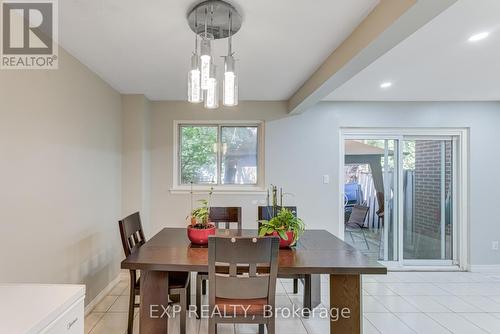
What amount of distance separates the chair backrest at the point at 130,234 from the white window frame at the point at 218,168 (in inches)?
59.8

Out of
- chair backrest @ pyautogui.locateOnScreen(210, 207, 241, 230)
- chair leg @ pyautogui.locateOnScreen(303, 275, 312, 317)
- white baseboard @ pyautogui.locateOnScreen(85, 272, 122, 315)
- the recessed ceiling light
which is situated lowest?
white baseboard @ pyautogui.locateOnScreen(85, 272, 122, 315)

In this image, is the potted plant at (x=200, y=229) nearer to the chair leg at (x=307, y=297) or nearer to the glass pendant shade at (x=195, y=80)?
the glass pendant shade at (x=195, y=80)

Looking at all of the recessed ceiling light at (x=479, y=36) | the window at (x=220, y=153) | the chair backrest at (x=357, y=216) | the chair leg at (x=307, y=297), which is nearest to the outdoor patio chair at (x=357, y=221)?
the chair backrest at (x=357, y=216)

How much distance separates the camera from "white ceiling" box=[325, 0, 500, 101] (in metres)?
2.01

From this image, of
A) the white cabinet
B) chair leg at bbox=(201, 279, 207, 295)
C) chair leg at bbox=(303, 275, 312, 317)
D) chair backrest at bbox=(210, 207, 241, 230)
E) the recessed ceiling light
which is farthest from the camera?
chair leg at bbox=(201, 279, 207, 295)

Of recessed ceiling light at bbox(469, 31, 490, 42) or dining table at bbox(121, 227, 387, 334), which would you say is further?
recessed ceiling light at bbox(469, 31, 490, 42)

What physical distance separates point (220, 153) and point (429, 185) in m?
3.18

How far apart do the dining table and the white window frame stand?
75.7 inches

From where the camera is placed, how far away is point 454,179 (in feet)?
14.3

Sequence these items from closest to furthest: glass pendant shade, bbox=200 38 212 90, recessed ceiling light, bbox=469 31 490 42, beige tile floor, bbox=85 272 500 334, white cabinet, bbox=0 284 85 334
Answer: white cabinet, bbox=0 284 85 334
glass pendant shade, bbox=200 38 212 90
recessed ceiling light, bbox=469 31 490 42
beige tile floor, bbox=85 272 500 334

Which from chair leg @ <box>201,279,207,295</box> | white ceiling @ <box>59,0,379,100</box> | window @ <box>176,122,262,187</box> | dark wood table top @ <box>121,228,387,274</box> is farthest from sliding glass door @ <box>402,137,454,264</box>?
chair leg @ <box>201,279,207,295</box>

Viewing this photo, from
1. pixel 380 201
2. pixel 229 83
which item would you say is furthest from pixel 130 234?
pixel 380 201

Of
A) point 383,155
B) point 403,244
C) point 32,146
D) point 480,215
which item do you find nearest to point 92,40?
point 32,146

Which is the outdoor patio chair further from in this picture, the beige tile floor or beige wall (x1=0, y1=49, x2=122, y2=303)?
beige wall (x1=0, y1=49, x2=122, y2=303)
